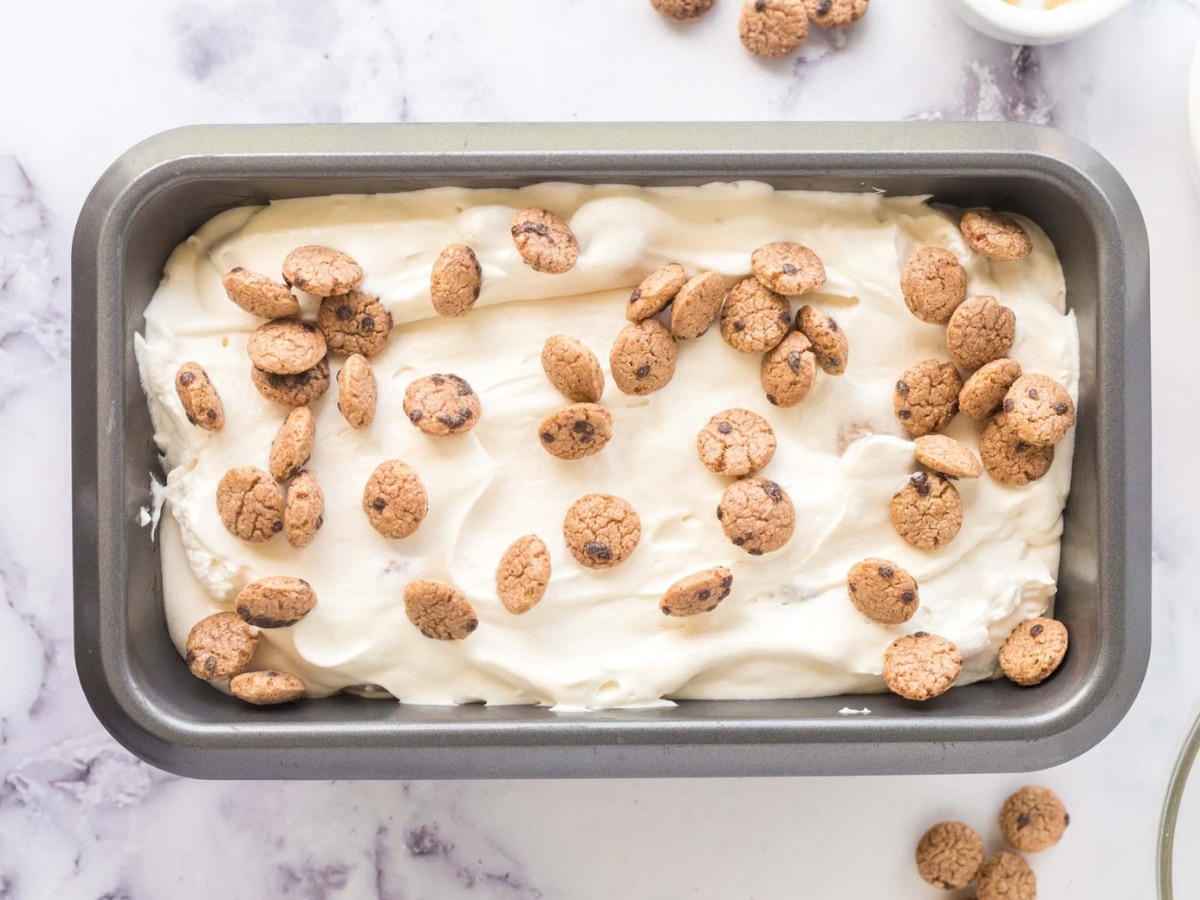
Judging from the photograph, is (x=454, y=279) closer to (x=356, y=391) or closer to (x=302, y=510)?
(x=356, y=391)

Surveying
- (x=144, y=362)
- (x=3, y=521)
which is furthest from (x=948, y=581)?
(x=3, y=521)

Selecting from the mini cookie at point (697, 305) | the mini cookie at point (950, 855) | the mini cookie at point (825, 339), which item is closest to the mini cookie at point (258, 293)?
the mini cookie at point (697, 305)

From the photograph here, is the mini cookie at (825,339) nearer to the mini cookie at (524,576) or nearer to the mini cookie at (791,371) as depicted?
the mini cookie at (791,371)

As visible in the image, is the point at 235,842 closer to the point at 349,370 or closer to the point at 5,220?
the point at 349,370

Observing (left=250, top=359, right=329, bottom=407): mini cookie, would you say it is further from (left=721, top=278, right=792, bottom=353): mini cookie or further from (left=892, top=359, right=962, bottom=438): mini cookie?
(left=892, top=359, right=962, bottom=438): mini cookie

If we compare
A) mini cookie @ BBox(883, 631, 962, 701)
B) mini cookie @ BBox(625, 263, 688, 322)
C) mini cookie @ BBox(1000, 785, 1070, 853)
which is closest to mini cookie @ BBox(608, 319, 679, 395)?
mini cookie @ BBox(625, 263, 688, 322)
